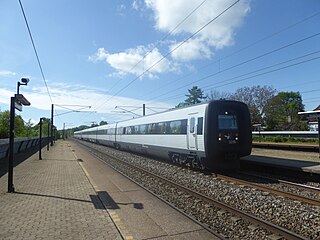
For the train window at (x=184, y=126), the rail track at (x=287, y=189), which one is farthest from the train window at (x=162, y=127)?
the rail track at (x=287, y=189)

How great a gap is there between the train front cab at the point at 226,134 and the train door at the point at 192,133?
991 mm

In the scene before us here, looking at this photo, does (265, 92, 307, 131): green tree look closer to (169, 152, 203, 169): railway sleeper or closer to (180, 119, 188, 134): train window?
(169, 152, 203, 169): railway sleeper

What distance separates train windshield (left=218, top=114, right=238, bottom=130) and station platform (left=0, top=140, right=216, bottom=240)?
Result: 4.62m

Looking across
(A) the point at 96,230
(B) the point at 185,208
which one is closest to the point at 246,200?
(B) the point at 185,208

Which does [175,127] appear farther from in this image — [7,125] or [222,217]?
[7,125]

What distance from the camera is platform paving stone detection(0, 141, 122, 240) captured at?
17.5 ft

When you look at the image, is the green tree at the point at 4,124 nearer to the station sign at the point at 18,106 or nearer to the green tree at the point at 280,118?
the station sign at the point at 18,106

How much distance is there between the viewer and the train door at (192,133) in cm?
1321

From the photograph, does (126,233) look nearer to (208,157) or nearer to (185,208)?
(185,208)

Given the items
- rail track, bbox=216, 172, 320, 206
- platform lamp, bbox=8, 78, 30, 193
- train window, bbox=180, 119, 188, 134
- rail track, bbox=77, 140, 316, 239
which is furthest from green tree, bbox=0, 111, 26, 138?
rail track, bbox=216, 172, 320, 206

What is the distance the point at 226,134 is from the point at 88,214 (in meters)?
7.57

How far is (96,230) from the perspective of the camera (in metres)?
5.50

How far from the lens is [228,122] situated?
12812 mm

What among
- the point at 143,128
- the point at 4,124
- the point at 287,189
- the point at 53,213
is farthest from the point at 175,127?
the point at 4,124
